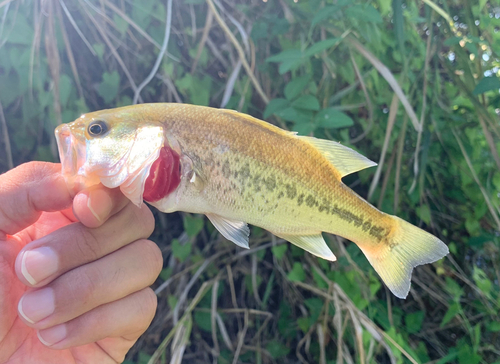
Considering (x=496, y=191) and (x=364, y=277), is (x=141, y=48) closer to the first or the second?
(x=364, y=277)

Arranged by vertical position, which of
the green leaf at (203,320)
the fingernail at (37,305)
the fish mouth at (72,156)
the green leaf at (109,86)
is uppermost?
the fish mouth at (72,156)

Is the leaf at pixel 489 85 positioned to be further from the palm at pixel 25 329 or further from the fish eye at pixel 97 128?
the palm at pixel 25 329

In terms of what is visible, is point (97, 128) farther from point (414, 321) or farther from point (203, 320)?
point (414, 321)

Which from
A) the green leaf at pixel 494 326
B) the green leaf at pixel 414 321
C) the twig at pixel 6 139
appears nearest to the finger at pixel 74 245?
the twig at pixel 6 139

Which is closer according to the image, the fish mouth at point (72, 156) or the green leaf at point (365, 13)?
the fish mouth at point (72, 156)

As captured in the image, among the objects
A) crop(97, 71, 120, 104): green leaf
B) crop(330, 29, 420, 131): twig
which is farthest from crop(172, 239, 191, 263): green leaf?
crop(330, 29, 420, 131): twig

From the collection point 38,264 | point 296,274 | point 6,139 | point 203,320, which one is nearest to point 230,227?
point 38,264

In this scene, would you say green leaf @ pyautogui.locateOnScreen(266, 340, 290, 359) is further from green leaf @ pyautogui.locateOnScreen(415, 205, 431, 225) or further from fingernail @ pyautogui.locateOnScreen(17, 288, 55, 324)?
fingernail @ pyautogui.locateOnScreen(17, 288, 55, 324)

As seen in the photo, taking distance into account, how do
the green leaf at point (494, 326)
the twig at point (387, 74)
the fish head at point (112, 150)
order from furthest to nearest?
the green leaf at point (494, 326) → the twig at point (387, 74) → the fish head at point (112, 150)
